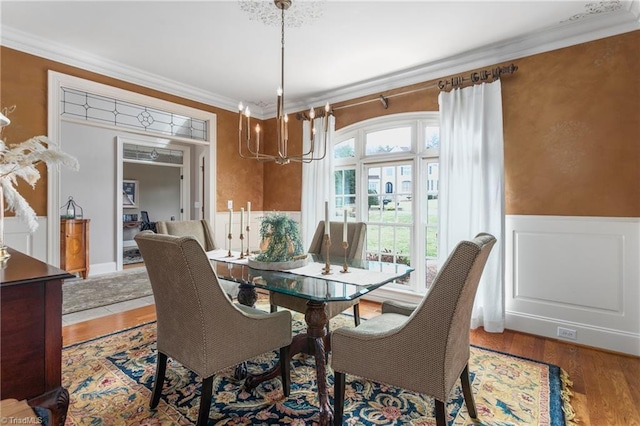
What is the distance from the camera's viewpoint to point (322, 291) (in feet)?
5.50

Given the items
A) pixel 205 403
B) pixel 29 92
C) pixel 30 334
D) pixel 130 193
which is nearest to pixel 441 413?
pixel 205 403

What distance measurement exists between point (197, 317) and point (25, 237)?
266 cm

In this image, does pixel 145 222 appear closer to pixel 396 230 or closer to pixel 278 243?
pixel 396 230

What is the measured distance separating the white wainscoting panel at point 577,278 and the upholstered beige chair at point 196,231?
2.58m

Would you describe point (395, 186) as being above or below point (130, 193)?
below

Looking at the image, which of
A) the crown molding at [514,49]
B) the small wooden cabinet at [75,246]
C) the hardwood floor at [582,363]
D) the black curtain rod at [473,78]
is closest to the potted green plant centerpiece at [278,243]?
the hardwood floor at [582,363]

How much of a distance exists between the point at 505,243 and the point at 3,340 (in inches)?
135

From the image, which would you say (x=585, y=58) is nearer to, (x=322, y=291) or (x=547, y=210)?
(x=547, y=210)

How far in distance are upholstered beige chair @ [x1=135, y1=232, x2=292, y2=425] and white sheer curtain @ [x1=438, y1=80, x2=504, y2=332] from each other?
2233 mm

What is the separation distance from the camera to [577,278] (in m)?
2.75

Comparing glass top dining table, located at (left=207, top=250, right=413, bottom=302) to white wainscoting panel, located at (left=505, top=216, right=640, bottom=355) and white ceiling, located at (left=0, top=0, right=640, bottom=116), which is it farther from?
white ceiling, located at (left=0, top=0, right=640, bottom=116)

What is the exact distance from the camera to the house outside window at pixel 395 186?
11.9ft

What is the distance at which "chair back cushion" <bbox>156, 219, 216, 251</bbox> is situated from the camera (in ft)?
9.71

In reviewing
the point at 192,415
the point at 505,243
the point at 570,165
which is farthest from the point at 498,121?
the point at 192,415
